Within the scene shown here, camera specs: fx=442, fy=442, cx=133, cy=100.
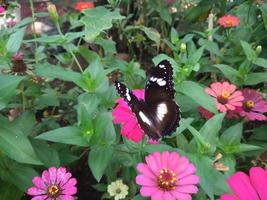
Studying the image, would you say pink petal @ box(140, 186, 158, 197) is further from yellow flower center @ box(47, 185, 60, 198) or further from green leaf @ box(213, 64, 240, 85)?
green leaf @ box(213, 64, 240, 85)

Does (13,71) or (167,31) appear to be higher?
(13,71)

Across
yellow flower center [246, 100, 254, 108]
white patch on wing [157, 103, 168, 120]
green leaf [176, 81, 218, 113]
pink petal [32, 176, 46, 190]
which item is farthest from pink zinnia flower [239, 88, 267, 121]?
pink petal [32, 176, 46, 190]

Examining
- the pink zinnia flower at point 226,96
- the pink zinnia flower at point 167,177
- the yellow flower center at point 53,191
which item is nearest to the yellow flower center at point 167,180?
the pink zinnia flower at point 167,177

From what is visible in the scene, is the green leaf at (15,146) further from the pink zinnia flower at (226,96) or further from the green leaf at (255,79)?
the green leaf at (255,79)

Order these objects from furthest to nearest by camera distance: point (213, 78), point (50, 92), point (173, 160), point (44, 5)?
point (44, 5), point (213, 78), point (50, 92), point (173, 160)

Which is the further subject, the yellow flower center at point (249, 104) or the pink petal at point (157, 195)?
the yellow flower center at point (249, 104)

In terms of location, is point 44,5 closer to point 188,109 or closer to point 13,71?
point 13,71

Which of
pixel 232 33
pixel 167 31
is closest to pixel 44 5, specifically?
pixel 167 31
